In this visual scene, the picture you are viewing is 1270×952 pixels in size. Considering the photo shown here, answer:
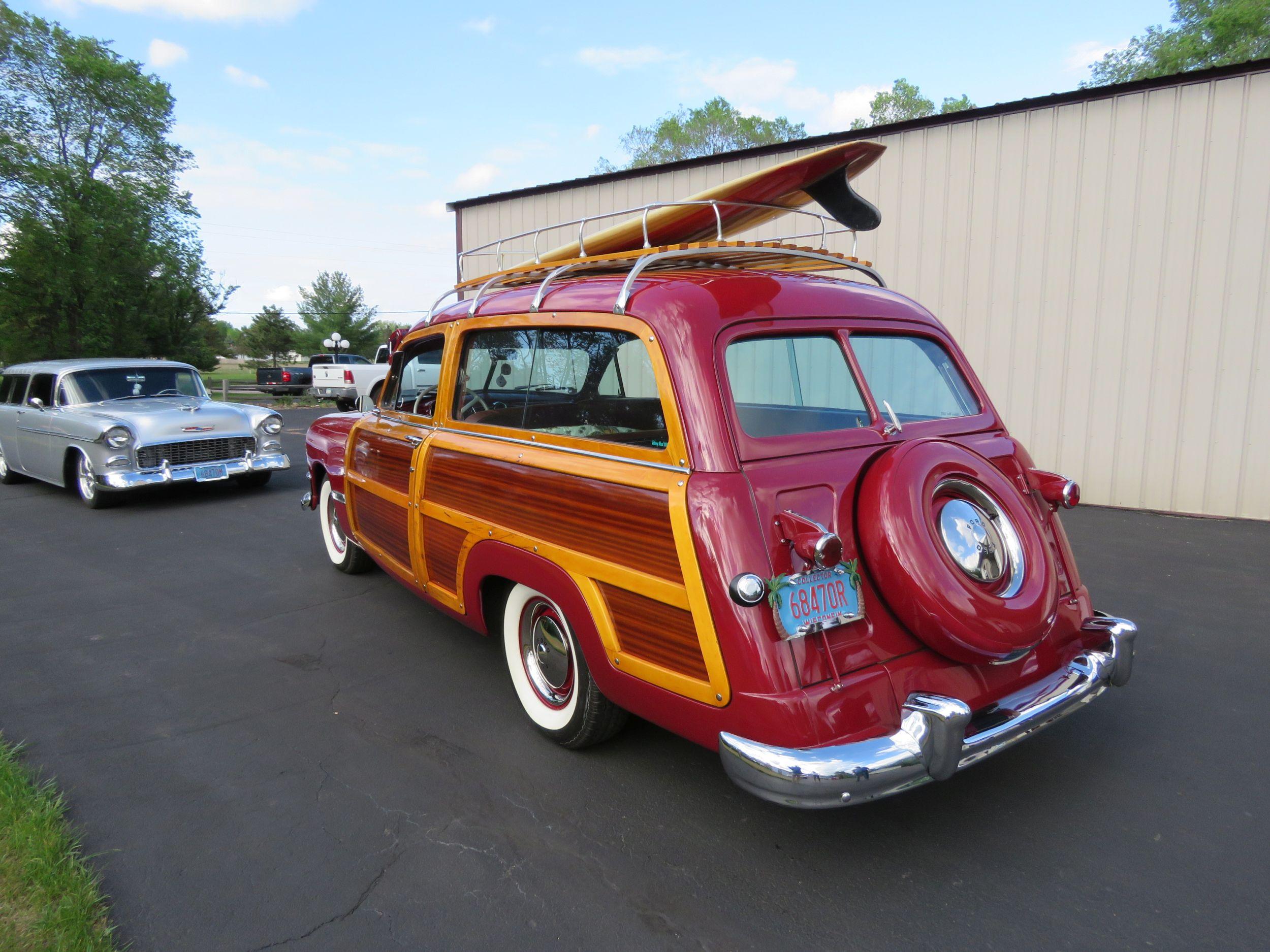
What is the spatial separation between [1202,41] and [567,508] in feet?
134

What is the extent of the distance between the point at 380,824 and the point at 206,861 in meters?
0.53

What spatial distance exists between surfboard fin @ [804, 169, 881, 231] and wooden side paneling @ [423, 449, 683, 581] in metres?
2.12

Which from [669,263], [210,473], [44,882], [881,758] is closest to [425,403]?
[669,263]

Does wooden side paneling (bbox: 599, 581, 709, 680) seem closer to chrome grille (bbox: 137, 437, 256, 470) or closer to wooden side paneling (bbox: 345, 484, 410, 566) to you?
wooden side paneling (bbox: 345, 484, 410, 566)

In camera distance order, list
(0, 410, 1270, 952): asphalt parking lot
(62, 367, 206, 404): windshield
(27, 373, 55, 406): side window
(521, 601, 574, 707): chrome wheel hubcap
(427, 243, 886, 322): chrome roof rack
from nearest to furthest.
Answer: (0, 410, 1270, 952): asphalt parking lot
(427, 243, 886, 322): chrome roof rack
(521, 601, 574, 707): chrome wheel hubcap
(62, 367, 206, 404): windshield
(27, 373, 55, 406): side window

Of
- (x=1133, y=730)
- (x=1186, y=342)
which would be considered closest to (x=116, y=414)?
(x=1133, y=730)

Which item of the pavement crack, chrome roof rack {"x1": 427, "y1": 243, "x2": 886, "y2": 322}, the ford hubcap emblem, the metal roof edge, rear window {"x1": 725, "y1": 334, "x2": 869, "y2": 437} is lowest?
the pavement crack

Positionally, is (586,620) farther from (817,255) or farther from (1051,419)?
(1051,419)

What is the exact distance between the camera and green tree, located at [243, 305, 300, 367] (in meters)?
47.8

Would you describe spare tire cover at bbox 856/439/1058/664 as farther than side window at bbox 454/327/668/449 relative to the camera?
No

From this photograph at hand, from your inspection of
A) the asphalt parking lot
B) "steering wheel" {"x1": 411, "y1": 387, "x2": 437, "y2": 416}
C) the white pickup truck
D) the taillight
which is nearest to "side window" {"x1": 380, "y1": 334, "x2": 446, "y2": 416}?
"steering wheel" {"x1": 411, "y1": 387, "x2": 437, "y2": 416}

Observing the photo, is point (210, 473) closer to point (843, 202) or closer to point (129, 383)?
point (129, 383)

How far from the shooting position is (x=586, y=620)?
2.71m

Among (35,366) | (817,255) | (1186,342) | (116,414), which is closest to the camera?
(817,255)
